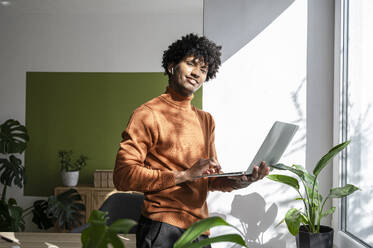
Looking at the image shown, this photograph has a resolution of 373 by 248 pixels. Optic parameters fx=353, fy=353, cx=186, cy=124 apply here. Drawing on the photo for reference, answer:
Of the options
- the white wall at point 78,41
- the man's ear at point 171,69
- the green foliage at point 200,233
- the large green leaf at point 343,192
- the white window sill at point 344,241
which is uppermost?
the white wall at point 78,41

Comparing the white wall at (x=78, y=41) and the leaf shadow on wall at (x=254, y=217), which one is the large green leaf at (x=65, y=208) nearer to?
the white wall at (x=78, y=41)

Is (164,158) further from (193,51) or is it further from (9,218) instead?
(9,218)

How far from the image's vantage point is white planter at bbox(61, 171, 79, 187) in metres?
4.88

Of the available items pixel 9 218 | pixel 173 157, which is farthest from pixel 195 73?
pixel 9 218

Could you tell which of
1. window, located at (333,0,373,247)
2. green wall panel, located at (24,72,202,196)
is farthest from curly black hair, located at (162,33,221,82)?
green wall panel, located at (24,72,202,196)

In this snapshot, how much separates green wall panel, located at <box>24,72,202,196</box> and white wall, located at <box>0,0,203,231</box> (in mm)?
134

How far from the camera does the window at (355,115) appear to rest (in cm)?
180

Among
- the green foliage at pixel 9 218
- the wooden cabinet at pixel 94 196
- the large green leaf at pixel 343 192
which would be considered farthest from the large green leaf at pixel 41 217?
the large green leaf at pixel 343 192

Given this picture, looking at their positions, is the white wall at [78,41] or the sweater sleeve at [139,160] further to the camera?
the white wall at [78,41]

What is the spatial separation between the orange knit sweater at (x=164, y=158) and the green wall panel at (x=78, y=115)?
3.68 m

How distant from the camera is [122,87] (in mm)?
5215

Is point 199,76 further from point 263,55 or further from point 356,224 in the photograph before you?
point 356,224

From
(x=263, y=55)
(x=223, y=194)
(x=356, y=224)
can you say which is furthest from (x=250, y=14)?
(x=356, y=224)

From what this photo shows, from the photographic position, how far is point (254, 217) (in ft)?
7.45
